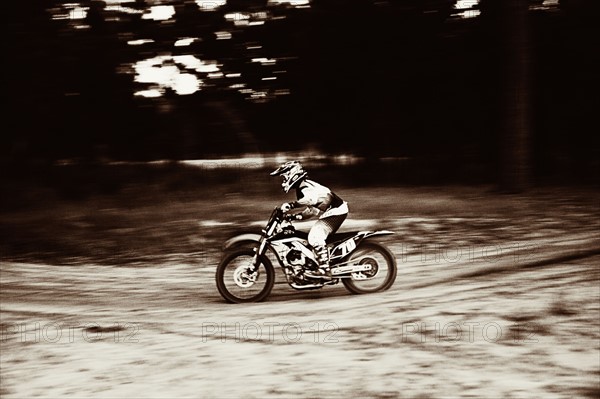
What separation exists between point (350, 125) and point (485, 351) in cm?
1962

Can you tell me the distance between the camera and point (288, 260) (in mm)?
9359

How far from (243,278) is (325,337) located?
199 centimetres

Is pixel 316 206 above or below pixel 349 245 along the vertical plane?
above

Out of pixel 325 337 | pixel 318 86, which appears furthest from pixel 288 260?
pixel 318 86

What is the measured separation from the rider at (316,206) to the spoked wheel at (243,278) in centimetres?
49

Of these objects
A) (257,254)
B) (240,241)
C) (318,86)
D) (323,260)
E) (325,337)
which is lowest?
(325,337)

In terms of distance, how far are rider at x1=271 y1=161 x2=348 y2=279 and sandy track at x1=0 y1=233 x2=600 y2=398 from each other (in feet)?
1.83

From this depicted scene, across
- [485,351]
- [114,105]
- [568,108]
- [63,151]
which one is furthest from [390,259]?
[63,151]

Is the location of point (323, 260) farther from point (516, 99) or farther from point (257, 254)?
point (516, 99)

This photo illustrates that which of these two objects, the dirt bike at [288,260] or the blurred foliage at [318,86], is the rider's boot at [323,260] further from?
the blurred foliage at [318,86]

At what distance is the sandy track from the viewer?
6.11 metres

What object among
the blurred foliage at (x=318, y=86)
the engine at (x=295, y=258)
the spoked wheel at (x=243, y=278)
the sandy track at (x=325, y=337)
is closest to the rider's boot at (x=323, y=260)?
the engine at (x=295, y=258)

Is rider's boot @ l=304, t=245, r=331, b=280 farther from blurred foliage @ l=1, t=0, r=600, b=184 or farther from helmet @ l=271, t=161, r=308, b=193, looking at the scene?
blurred foliage @ l=1, t=0, r=600, b=184

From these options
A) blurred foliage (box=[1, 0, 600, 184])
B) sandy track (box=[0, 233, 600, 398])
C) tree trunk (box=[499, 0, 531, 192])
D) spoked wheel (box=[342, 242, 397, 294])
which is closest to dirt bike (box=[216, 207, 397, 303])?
spoked wheel (box=[342, 242, 397, 294])
